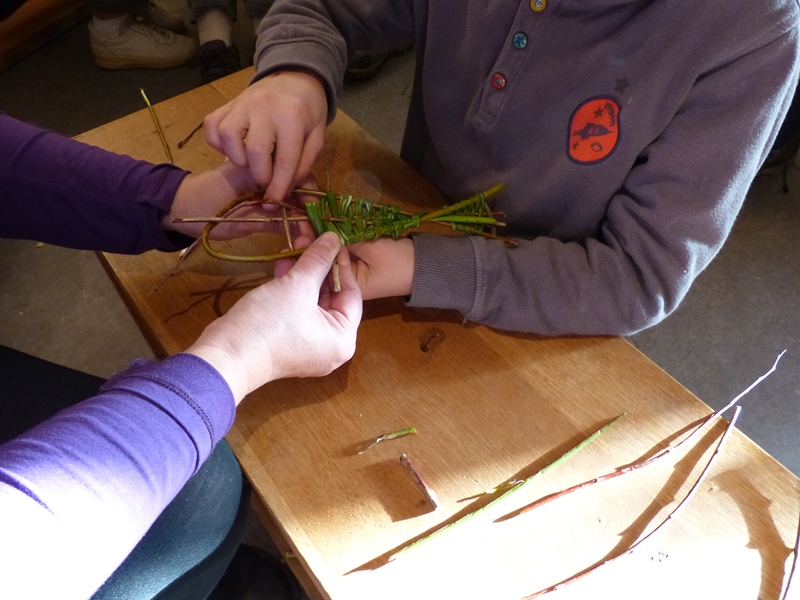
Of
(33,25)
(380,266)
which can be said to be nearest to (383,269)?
(380,266)

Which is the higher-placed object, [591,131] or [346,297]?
[591,131]

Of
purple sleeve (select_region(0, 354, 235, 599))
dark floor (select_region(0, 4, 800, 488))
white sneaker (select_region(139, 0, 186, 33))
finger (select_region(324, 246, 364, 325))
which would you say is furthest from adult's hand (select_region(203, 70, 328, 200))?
white sneaker (select_region(139, 0, 186, 33))

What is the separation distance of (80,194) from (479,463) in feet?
1.80

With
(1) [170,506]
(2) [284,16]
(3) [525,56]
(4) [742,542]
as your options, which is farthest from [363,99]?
(4) [742,542]

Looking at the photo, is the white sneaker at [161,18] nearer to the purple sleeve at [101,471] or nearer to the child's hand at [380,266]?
the child's hand at [380,266]

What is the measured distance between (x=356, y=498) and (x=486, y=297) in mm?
252

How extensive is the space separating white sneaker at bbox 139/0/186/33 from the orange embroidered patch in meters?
1.71

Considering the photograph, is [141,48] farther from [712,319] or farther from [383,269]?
[712,319]

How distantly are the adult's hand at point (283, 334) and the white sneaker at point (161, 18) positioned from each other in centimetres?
171

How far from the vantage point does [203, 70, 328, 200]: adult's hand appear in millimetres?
678

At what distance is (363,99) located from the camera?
1.84 metres

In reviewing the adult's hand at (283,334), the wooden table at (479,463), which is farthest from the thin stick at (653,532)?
the adult's hand at (283,334)

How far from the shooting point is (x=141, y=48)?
185 centimetres

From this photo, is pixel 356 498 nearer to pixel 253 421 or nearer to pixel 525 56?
pixel 253 421
